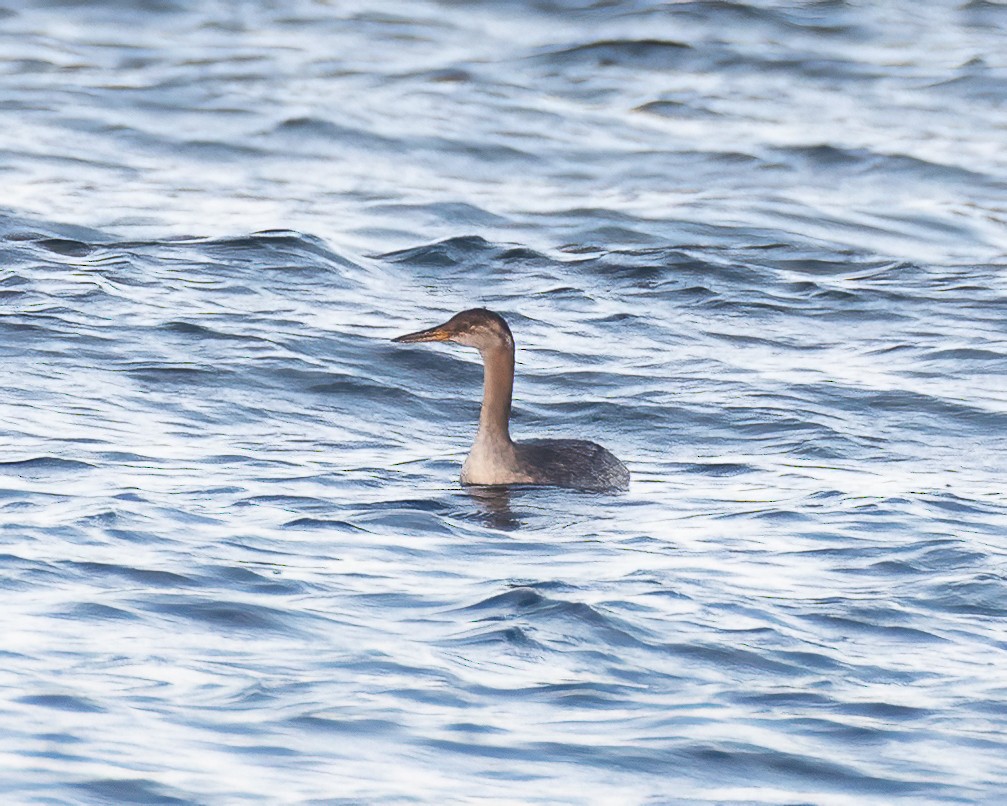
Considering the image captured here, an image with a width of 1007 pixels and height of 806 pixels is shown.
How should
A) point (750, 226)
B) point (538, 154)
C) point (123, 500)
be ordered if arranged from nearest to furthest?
point (123, 500) → point (750, 226) → point (538, 154)

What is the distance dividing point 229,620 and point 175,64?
15.4m

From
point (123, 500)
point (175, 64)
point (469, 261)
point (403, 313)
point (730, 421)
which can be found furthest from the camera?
point (175, 64)

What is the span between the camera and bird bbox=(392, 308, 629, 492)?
11055 millimetres

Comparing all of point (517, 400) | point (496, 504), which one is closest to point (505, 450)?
point (496, 504)

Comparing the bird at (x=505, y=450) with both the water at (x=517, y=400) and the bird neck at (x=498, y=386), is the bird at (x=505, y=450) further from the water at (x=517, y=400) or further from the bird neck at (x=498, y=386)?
the water at (x=517, y=400)

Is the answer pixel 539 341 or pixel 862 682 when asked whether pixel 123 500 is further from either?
pixel 539 341

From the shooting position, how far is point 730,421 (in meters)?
12.6

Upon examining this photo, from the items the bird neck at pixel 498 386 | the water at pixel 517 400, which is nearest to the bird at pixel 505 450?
the bird neck at pixel 498 386

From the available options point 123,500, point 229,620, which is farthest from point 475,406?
point 229,620

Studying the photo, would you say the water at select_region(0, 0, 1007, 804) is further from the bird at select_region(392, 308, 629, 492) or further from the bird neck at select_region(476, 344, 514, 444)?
the bird neck at select_region(476, 344, 514, 444)

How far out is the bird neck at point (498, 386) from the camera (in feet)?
37.1

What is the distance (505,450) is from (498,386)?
58 centimetres

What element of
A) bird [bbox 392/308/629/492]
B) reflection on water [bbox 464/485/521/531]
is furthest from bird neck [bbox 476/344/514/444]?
reflection on water [bbox 464/485/521/531]

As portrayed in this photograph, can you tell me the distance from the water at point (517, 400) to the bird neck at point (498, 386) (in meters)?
0.43
